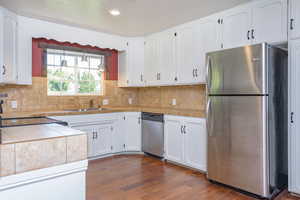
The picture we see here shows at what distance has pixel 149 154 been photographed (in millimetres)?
4004

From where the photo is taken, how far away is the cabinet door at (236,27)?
274 cm

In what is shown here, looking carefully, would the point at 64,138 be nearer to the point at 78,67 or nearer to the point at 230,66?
the point at 230,66

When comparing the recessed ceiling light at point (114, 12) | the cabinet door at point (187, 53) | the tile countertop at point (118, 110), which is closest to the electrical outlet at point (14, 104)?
the tile countertop at point (118, 110)

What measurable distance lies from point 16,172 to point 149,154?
314 cm

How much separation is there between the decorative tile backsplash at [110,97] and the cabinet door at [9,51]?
0.46m

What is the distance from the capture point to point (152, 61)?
4.23 m

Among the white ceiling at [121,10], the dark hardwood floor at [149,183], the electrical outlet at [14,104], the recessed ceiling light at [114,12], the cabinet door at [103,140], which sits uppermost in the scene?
the white ceiling at [121,10]

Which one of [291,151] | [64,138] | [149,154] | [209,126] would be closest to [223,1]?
[209,126]

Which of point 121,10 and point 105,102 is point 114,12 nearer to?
point 121,10

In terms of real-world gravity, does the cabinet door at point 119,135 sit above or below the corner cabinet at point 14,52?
below

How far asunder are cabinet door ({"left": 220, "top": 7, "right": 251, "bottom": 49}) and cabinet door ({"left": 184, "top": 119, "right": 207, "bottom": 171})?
1189 mm

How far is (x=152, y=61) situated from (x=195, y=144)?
1922mm

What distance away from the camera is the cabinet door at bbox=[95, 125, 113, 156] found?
3.75 meters

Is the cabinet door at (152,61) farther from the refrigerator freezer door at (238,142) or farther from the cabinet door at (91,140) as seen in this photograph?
the refrigerator freezer door at (238,142)
